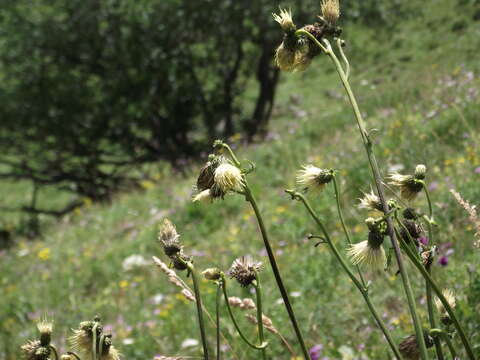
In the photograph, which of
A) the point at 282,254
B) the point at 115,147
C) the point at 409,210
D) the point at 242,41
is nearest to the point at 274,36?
the point at 242,41

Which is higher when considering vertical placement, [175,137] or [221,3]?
[221,3]

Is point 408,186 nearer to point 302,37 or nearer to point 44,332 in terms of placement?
point 302,37

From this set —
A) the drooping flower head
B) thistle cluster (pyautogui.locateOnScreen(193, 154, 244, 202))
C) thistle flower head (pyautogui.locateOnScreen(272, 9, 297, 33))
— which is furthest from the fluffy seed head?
thistle flower head (pyautogui.locateOnScreen(272, 9, 297, 33))

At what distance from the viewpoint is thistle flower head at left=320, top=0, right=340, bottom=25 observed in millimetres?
1472

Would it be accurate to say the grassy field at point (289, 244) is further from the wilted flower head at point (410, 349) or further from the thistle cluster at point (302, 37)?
the thistle cluster at point (302, 37)

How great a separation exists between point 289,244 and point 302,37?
341cm

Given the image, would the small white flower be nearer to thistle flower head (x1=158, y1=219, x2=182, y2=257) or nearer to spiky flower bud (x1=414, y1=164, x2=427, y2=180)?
thistle flower head (x1=158, y1=219, x2=182, y2=257)

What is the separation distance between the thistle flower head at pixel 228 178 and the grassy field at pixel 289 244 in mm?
631

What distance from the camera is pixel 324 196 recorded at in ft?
16.8

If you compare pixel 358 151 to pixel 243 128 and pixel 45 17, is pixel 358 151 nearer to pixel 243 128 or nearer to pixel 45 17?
pixel 243 128

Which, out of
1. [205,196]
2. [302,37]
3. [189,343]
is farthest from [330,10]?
[189,343]

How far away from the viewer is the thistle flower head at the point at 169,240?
1521 mm

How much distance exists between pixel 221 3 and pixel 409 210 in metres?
9.82

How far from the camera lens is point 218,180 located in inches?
55.5
